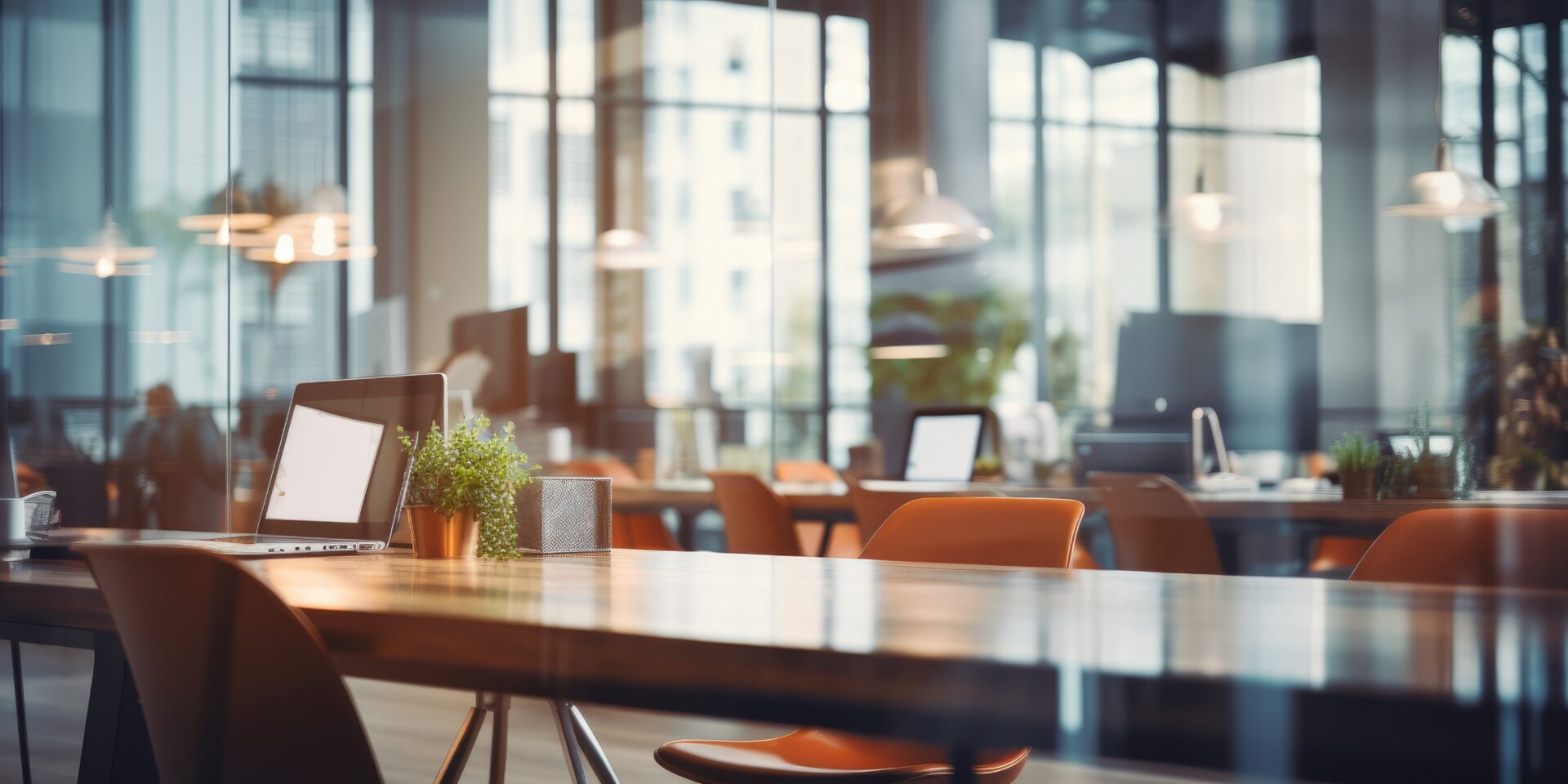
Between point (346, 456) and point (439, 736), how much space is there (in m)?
2.15

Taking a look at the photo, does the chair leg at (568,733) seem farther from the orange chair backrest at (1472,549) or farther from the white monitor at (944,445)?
the white monitor at (944,445)

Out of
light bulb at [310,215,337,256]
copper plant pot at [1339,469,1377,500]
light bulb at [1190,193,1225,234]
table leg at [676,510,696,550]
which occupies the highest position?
light bulb at [1190,193,1225,234]

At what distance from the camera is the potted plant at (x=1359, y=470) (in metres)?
3.98

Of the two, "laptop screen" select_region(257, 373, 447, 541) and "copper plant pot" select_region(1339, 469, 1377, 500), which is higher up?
"laptop screen" select_region(257, 373, 447, 541)

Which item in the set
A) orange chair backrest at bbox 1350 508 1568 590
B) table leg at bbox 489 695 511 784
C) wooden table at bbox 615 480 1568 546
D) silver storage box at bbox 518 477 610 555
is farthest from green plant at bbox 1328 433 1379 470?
table leg at bbox 489 695 511 784

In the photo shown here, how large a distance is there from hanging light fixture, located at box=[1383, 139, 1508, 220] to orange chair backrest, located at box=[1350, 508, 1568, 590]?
463 cm

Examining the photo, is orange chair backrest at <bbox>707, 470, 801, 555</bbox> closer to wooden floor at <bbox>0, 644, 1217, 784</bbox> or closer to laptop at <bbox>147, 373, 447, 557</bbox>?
wooden floor at <bbox>0, 644, 1217, 784</bbox>

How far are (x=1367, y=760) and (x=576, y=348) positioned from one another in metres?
6.78

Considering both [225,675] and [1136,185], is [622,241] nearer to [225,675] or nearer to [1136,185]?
[1136,185]

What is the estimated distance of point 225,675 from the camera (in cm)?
101

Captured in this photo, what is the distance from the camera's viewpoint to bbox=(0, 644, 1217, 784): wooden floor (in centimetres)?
343

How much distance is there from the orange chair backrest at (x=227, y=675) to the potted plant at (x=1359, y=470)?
3.68 metres

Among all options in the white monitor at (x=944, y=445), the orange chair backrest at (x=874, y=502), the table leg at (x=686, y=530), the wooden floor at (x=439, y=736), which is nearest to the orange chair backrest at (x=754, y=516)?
the orange chair backrest at (x=874, y=502)

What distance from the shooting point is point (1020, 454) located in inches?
282
